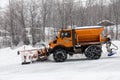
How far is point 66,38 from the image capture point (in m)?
19.7

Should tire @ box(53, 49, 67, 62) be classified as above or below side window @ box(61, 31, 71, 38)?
below

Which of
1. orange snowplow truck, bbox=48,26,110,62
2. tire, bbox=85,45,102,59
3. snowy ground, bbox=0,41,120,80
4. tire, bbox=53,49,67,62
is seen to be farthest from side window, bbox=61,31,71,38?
snowy ground, bbox=0,41,120,80

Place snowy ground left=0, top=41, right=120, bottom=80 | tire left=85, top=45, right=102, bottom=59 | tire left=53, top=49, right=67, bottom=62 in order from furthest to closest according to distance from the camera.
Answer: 1. tire left=53, top=49, right=67, bottom=62
2. tire left=85, top=45, right=102, bottom=59
3. snowy ground left=0, top=41, right=120, bottom=80

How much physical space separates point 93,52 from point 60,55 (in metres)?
2.27

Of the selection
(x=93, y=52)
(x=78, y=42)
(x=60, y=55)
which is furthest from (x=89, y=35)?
(x=60, y=55)

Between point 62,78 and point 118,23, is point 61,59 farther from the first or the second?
point 118,23

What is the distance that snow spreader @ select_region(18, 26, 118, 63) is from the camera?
1961cm

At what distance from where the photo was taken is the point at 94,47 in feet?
64.4

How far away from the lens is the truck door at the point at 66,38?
19656 millimetres

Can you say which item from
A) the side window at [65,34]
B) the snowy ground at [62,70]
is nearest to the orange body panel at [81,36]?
the side window at [65,34]

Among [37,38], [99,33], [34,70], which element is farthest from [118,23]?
[34,70]

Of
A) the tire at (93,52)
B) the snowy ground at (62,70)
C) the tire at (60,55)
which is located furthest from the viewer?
the tire at (60,55)

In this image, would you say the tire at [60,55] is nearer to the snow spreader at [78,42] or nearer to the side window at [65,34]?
the snow spreader at [78,42]

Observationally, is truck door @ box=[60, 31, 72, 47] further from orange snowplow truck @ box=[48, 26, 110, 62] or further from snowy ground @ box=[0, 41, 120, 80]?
snowy ground @ box=[0, 41, 120, 80]
